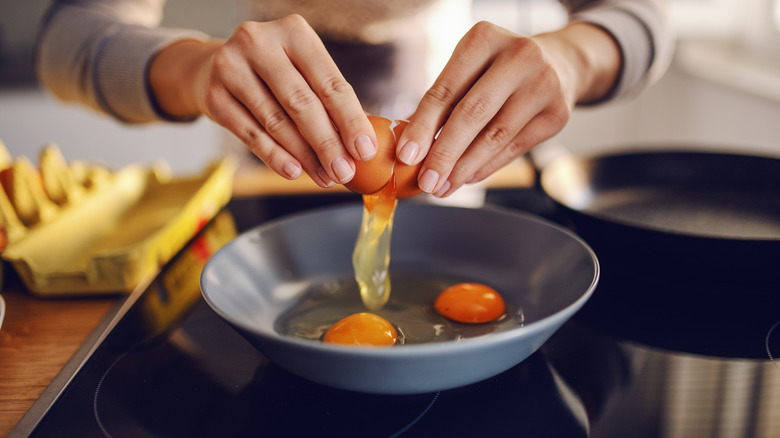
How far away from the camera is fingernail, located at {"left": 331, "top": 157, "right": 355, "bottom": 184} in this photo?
2.43ft

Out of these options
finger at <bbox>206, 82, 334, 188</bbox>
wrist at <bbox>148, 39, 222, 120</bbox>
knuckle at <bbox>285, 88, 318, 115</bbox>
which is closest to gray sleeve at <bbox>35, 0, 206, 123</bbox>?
wrist at <bbox>148, 39, 222, 120</bbox>

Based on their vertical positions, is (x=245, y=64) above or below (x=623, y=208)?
above

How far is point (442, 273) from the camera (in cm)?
96

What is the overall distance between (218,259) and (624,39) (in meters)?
0.89

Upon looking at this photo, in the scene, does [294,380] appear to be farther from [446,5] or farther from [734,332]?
[446,5]

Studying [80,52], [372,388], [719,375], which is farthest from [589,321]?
[80,52]

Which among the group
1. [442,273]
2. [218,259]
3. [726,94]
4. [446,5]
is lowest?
[726,94]

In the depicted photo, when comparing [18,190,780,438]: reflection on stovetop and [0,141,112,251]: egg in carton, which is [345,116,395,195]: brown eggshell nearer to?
[18,190,780,438]: reflection on stovetop

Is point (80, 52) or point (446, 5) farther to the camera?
point (446, 5)

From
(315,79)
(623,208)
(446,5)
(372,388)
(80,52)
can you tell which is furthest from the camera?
(446,5)

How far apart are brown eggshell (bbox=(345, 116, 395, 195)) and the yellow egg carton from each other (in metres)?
0.39

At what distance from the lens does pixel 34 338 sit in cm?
81

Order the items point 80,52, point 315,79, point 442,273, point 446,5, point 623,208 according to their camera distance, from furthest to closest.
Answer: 1. point 446,5
2. point 80,52
3. point 623,208
4. point 442,273
5. point 315,79

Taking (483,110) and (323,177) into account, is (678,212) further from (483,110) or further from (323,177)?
(323,177)
